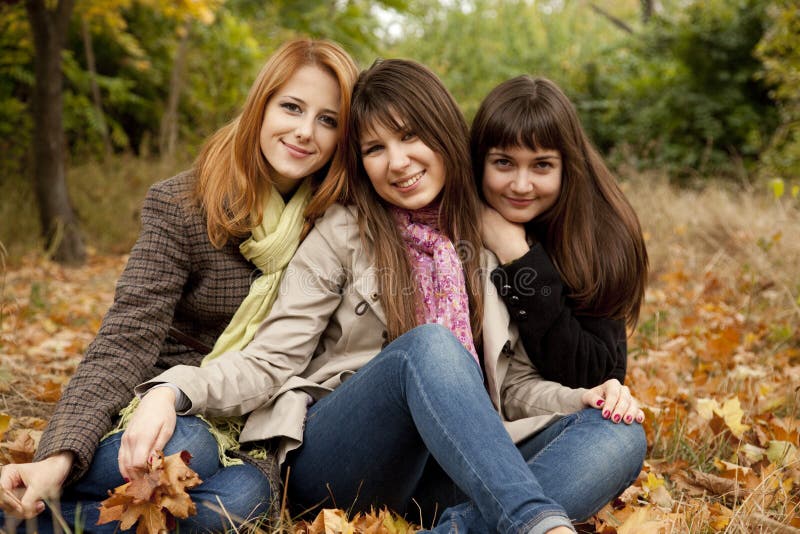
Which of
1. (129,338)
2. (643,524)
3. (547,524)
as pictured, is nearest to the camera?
(547,524)

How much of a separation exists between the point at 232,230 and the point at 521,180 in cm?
93

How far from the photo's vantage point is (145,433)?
172 centimetres

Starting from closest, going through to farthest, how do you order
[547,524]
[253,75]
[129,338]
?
[547,524], [129,338], [253,75]

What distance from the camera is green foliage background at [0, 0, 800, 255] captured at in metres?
7.50

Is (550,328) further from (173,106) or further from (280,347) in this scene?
(173,106)

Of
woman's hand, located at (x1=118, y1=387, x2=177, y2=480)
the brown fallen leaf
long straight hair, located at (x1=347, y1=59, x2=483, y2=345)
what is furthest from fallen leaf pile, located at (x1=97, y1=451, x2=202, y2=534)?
long straight hair, located at (x1=347, y1=59, x2=483, y2=345)

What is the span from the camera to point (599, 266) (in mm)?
2354

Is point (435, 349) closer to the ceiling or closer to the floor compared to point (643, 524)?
closer to the ceiling

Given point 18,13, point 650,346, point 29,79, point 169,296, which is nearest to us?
point 169,296

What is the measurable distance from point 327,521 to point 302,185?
1.07 meters

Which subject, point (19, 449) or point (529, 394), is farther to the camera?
point (529, 394)

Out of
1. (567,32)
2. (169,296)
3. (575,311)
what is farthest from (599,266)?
(567,32)

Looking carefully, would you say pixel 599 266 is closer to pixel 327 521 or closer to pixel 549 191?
pixel 549 191

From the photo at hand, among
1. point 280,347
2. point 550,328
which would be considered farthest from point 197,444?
point 550,328
